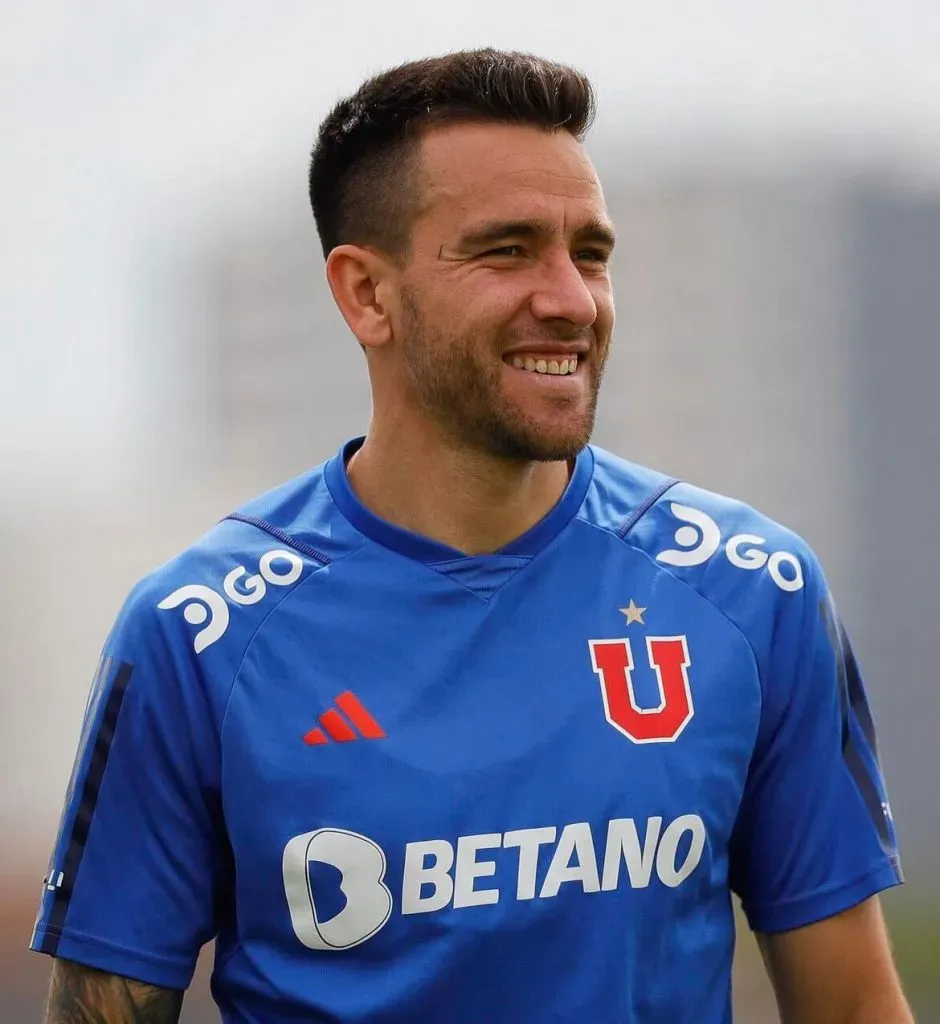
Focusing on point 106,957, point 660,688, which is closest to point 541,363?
point 660,688

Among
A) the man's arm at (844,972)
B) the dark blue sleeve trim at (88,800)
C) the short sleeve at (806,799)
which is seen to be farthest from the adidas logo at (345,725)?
the man's arm at (844,972)

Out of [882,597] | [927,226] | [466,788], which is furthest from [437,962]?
[927,226]

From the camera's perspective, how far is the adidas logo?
6.89 feet

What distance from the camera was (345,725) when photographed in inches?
83.2

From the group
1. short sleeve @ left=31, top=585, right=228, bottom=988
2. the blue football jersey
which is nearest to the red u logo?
the blue football jersey

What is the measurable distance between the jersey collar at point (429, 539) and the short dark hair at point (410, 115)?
34 cm

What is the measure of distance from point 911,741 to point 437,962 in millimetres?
40791

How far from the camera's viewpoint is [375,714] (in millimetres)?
2117

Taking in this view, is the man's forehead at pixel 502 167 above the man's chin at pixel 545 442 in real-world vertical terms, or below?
above

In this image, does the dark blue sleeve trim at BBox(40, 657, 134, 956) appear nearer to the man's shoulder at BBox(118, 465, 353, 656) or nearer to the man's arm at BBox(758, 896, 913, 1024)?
the man's shoulder at BBox(118, 465, 353, 656)

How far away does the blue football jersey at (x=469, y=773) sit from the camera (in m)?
2.03

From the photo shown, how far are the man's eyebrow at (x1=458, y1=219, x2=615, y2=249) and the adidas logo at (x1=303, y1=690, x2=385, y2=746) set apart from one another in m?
0.61

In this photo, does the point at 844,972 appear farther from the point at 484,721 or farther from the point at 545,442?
the point at 545,442

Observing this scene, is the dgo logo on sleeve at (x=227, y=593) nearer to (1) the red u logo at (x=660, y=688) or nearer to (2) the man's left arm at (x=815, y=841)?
(1) the red u logo at (x=660, y=688)
